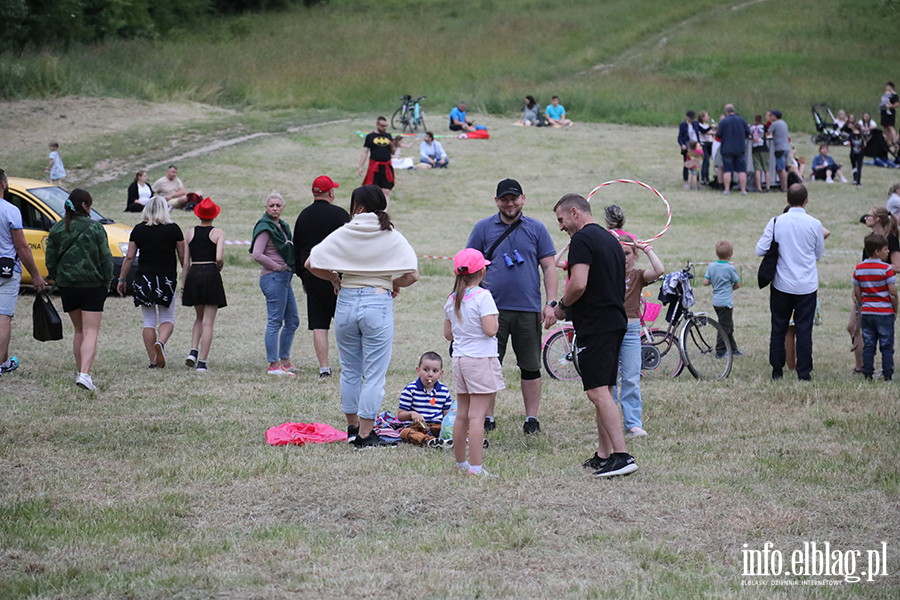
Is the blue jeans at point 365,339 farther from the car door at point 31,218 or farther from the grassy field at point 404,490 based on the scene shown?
the car door at point 31,218

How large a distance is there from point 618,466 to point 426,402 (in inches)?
67.5

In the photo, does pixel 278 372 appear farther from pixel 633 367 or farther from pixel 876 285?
pixel 876 285

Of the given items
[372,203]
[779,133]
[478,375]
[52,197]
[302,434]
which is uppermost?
[779,133]

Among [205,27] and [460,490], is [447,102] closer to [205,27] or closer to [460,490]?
[205,27]

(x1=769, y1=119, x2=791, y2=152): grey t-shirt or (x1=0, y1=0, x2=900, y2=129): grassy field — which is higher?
(x1=0, y1=0, x2=900, y2=129): grassy field

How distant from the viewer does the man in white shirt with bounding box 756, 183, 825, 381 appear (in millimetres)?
9180

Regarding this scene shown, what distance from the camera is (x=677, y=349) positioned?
978 centimetres

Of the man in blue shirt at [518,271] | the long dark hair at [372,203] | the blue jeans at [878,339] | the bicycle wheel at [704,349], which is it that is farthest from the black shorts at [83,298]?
the blue jeans at [878,339]

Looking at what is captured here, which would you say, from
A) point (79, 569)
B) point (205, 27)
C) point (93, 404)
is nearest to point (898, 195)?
point (93, 404)

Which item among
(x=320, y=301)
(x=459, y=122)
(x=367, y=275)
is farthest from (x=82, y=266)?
(x=459, y=122)

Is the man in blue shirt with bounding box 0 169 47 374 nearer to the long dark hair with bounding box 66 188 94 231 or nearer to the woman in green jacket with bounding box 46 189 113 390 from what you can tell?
the woman in green jacket with bounding box 46 189 113 390

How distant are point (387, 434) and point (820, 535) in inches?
125

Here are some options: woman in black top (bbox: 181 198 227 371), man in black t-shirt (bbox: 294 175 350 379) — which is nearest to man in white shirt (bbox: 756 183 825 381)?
man in black t-shirt (bbox: 294 175 350 379)

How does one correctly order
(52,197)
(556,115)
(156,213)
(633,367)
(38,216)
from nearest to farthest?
(633,367) < (156,213) < (38,216) < (52,197) < (556,115)
